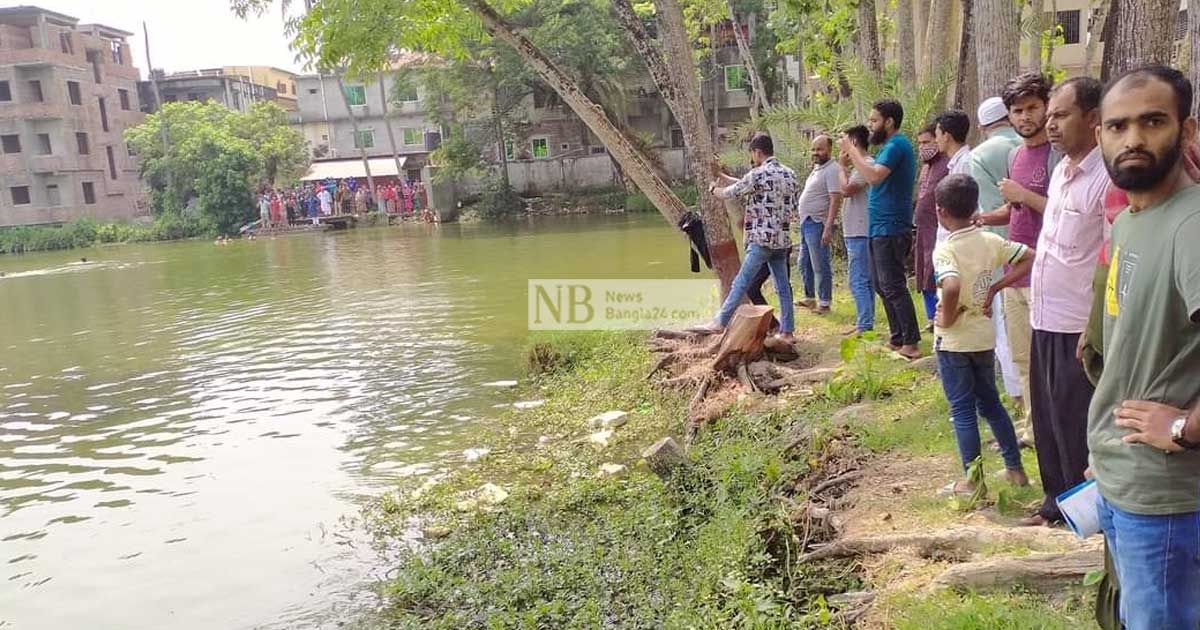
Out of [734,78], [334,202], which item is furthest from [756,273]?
[334,202]

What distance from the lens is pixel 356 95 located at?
48125 millimetres

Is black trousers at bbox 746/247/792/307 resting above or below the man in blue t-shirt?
below

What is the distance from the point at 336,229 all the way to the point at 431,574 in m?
35.6

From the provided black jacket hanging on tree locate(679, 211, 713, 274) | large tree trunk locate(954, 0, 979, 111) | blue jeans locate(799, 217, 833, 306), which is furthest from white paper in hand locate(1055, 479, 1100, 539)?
large tree trunk locate(954, 0, 979, 111)

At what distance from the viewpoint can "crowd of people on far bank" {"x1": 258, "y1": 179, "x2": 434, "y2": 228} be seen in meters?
40.0

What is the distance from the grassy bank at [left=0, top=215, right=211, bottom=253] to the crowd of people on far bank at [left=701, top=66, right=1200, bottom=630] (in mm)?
41903

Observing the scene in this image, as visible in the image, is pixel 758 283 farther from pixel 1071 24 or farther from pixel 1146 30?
pixel 1071 24

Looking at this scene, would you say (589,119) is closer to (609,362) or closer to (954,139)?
(609,362)

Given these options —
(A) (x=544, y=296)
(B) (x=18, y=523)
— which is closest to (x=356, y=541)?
(B) (x=18, y=523)

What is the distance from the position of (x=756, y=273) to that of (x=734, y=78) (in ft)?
106

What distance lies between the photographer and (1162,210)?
7.01 ft

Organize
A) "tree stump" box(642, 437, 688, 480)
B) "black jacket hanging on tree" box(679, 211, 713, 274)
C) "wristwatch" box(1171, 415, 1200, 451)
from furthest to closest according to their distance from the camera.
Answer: "black jacket hanging on tree" box(679, 211, 713, 274) < "tree stump" box(642, 437, 688, 480) < "wristwatch" box(1171, 415, 1200, 451)

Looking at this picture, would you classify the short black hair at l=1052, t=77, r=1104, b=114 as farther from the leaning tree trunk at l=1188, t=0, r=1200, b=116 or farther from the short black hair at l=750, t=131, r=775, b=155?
the short black hair at l=750, t=131, r=775, b=155

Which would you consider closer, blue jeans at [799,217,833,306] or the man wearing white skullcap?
the man wearing white skullcap
